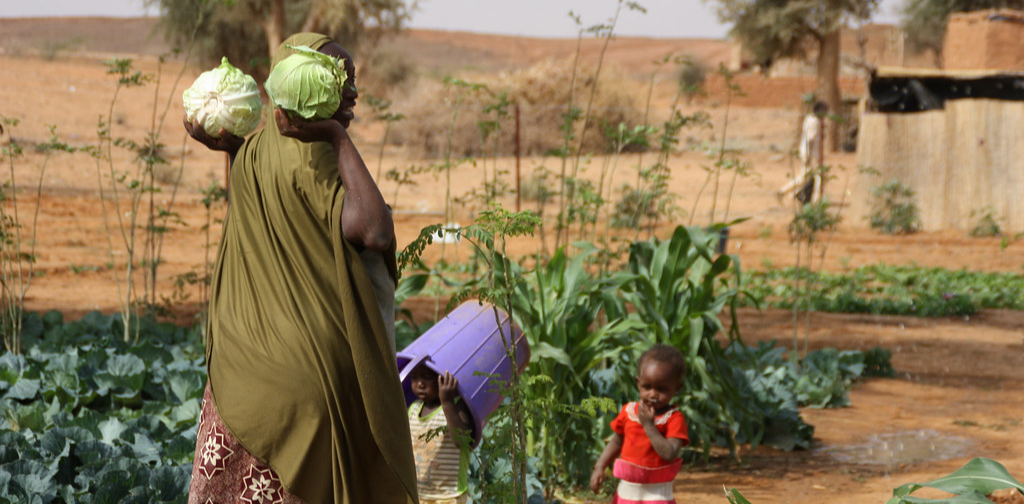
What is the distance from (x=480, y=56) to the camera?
6209 centimetres

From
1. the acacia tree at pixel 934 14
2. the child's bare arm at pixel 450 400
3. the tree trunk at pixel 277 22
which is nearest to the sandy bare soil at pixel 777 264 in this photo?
the child's bare arm at pixel 450 400

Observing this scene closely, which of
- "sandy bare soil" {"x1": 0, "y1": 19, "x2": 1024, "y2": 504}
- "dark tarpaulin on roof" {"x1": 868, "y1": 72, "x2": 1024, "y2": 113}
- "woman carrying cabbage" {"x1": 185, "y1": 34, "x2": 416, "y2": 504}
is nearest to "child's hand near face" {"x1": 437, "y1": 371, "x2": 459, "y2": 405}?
"woman carrying cabbage" {"x1": 185, "y1": 34, "x2": 416, "y2": 504}

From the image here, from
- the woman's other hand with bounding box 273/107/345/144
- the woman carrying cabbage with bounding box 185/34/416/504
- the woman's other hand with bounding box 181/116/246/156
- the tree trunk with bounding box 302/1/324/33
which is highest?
the tree trunk with bounding box 302/1/324/33

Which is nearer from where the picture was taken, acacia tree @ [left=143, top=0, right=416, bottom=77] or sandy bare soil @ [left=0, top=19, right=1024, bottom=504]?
sandy bare soil @ [left=0, top=19, right=1024, bottom=504]

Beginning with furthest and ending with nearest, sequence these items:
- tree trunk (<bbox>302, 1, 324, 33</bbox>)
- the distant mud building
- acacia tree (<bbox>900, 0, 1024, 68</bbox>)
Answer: acacia tree (<bbox>900, 0, 1024, 68</bbox>) < tree trunk (<bbox>302, 1, 324, 33</bbox>) < the distant mud building

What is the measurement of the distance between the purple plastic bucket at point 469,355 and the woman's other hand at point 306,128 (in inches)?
39.2

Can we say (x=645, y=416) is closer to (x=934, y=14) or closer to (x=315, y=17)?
(x=315, y=17)

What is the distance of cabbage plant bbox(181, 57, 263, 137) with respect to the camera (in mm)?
2186

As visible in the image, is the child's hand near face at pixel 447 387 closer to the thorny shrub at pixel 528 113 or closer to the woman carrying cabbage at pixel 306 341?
the woman carrying cabbage at pixel 306 341

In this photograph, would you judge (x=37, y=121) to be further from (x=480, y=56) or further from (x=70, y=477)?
(x=480, y=56)

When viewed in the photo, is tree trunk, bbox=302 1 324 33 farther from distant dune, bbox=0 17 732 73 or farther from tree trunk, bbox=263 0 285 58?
distant dune, bbox=0 17 732 73

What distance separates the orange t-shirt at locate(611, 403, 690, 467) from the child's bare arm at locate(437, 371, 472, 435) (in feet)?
1.82

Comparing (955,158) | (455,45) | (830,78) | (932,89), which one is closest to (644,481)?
(955,158)

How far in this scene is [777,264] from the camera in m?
10.5
